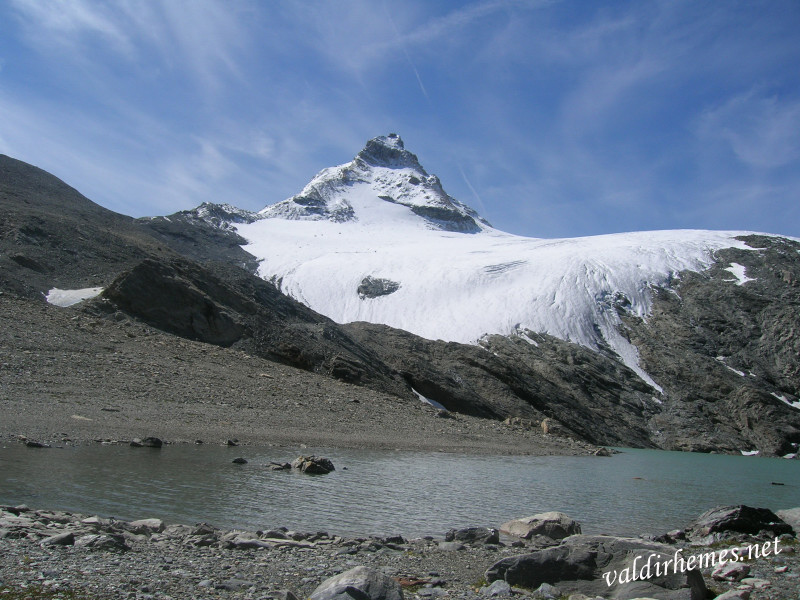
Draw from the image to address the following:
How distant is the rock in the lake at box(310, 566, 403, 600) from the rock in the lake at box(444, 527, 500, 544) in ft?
13.6

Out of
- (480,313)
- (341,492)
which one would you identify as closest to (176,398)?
(341,492)

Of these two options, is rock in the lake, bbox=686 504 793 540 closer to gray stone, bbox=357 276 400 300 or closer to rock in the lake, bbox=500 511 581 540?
rock in the lake, bbox=500 511 581 540

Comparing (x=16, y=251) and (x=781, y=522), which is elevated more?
(x=16, y=251)

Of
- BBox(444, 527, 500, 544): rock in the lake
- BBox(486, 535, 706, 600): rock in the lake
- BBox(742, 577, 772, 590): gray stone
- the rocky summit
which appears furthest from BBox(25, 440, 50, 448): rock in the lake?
BBox(742, 577, 772, 590): gray stone

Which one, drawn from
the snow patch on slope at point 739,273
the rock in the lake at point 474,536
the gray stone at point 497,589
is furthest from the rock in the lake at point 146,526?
the snow patch on slope at point 739,273

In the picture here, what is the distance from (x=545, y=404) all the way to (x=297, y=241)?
91.7 m

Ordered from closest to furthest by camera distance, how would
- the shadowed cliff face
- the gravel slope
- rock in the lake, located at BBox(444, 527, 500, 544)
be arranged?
rock in the lake, located at BBox(444, 527, 500, 544) → the gravel slope → the shadowed cliff face

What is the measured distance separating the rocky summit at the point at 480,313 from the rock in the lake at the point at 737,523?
20773 mm

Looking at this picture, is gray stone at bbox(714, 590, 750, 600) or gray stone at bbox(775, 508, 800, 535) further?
gray stone at bbox(775, 508, 800, 535)

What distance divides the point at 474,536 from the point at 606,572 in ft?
10.5

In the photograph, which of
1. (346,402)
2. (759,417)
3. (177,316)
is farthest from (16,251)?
(759,417)

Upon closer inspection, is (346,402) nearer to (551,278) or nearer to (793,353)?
(793,353)

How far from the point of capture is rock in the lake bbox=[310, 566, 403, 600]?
→ 5820mm

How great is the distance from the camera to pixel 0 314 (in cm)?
2677
